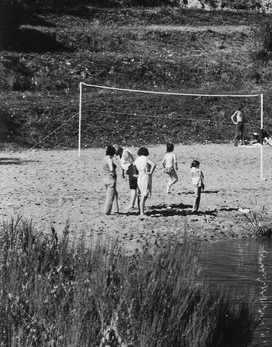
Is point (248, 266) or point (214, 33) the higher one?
point (214, 33)

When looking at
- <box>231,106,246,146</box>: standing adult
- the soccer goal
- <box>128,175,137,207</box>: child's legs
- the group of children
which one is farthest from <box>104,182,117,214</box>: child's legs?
the soccer goal

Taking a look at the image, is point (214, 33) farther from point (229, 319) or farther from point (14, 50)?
point (229, 319)

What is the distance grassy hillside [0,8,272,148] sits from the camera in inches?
1657

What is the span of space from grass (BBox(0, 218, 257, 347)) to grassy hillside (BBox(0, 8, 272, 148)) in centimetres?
2961

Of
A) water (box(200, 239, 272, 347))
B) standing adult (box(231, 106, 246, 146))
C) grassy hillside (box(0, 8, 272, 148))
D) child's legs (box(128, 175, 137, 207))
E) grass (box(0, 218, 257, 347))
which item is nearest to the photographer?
grass (box(0, 218, 257, 347))

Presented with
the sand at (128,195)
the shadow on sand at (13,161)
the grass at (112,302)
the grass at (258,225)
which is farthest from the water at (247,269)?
the shadow on sand at (13,161)

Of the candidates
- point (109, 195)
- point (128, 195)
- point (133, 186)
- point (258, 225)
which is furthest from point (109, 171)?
point (128, 195)

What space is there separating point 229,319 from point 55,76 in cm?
4392

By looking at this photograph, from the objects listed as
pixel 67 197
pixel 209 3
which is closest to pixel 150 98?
pixel 67 197

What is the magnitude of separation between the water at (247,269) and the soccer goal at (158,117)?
20833 mm

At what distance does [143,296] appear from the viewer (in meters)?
9.08

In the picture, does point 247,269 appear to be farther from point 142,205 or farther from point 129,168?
point 129,168

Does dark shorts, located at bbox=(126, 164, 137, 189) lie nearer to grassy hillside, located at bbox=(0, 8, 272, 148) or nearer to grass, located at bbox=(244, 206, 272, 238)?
grass, located at bbox=(244, 206, 272, 238)

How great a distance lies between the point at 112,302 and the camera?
8859mm
